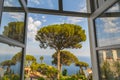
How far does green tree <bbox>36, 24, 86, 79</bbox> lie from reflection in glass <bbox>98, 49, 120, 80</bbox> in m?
1.37

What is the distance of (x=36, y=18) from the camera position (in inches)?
141

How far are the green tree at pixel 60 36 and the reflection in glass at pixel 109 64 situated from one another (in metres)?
1.37

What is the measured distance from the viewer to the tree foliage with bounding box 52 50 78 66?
3.55 meters

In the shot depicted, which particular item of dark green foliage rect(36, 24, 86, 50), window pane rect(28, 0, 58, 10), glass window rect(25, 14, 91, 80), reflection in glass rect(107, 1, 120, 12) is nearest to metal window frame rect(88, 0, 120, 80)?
reflection in glass rect(107, 1, 120, 12)

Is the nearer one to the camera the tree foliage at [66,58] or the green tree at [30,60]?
the green tree at [30,60]

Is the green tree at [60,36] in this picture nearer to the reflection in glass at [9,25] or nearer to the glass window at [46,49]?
the glass window at [46,49]

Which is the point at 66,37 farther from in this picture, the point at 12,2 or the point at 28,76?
the point at 12,2

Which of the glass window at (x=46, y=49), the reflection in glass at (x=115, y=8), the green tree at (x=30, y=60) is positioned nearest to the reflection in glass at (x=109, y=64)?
the reflection in glass at (x=115, y=8)

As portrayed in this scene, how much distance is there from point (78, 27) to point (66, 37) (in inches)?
16.8

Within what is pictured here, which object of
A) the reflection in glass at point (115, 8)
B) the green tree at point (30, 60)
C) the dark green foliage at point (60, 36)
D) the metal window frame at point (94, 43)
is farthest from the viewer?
the dark green foliage at point (60, 36)

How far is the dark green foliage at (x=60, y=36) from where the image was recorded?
11.5ft

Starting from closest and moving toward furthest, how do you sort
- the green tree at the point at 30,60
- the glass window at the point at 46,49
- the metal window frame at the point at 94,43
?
the metal window frame at the point at 94,43
the green tree at the point at 30,60
the glass window at the point at 46,49

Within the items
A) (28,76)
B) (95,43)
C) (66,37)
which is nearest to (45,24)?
(66,37)

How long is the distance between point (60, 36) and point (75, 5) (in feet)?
3.06
